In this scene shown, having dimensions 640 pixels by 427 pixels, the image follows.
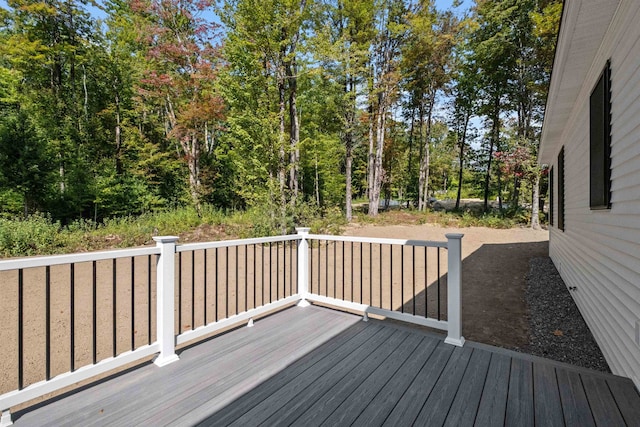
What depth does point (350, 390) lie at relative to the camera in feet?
5.97

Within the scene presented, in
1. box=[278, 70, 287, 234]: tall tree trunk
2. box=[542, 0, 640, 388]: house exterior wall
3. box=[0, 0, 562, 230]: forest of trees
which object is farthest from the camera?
box=[0, 0, 562, 230]: forest of trees

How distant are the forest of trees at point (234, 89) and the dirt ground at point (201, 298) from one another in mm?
2997

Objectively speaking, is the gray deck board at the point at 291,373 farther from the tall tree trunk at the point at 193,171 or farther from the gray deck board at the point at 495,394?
the tall tree trunk at the point at 193,171

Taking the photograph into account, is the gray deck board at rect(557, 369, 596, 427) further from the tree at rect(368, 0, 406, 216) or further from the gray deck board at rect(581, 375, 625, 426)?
the tree at rect(368, 0, 406, 216)

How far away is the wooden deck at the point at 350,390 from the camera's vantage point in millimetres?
1563

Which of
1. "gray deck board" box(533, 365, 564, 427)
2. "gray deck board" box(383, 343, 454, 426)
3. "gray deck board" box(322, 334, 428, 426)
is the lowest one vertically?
"gray deck board" box(322, 334, 428, 426)

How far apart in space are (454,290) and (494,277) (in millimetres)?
4276

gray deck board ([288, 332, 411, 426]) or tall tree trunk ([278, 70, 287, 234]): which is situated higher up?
tall tree trunk ([278, 70, 287, 234])

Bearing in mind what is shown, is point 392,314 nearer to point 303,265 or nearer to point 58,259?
point 303,265

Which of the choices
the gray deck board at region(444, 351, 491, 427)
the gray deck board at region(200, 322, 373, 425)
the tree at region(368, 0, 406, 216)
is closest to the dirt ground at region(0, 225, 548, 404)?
the gray deck board at region(200, 322, 373, 425)

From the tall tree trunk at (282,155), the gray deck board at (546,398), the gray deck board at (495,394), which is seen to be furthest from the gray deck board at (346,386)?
the tall tree trunk at (282,155)

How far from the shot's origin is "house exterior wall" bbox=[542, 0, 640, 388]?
1.96 m

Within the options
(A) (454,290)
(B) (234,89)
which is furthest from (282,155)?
(A) (454,290)

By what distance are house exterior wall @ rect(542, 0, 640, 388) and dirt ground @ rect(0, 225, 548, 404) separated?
982mm
